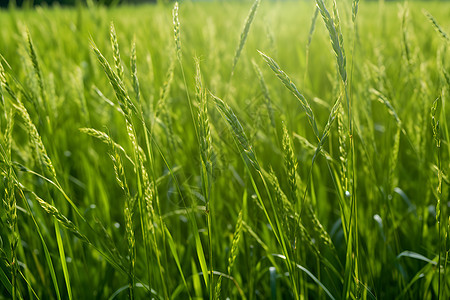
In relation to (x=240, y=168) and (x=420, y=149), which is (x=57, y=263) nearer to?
(x=240, y=168)

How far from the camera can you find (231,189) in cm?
104

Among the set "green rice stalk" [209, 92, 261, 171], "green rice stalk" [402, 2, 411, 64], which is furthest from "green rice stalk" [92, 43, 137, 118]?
"green rice stalk" [402, 2, 411, 64]

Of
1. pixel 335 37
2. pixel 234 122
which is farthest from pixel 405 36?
pixel 234 122

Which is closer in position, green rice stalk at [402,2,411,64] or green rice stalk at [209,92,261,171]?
green rice stalk at [209,92,261,171]

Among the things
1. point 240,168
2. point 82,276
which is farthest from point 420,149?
point 82,276

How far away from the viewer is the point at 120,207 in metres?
1.34

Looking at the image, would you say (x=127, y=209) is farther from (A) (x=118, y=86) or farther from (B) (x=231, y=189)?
(B) (x=231, y=189)

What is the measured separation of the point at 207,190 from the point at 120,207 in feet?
2.72

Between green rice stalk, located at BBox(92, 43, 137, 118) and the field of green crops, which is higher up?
green rice stalk, located at BBox(92, 43, 137, 118)

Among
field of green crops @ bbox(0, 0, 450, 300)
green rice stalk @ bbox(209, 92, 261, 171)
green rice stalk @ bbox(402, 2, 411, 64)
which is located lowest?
field of green crops @ bbox(0, 0, 450, 300)

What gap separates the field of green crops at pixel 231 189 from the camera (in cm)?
62

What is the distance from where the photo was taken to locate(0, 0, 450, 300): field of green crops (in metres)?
0.62

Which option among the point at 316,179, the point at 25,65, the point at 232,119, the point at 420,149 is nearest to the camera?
the point at 232,119

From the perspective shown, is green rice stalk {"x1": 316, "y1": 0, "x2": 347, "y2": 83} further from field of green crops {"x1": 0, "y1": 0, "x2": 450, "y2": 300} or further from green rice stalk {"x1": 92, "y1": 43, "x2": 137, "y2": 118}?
green rice stalk {"x1": 92, "y1": 43, "x2": 137, "y2": 118}
